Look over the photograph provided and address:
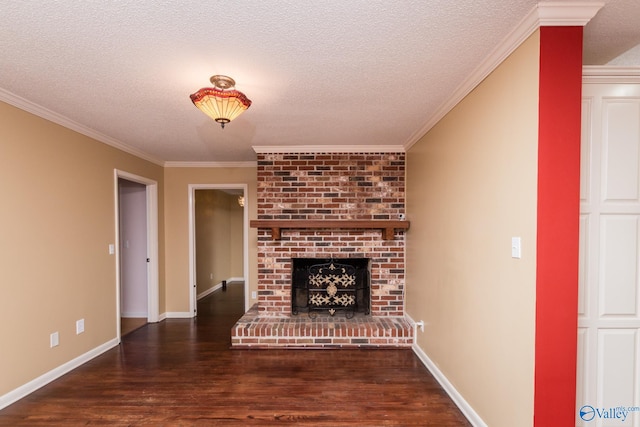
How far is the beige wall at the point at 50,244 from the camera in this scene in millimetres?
2229

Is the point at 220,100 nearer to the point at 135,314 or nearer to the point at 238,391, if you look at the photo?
the point at 238,391

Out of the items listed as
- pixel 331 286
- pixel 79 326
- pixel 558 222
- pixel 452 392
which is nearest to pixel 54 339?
pixel 79 326

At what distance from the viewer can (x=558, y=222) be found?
1.36m

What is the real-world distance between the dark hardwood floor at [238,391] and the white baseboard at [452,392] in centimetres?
5

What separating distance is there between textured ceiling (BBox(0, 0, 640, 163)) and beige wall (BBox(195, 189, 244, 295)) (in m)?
3.06

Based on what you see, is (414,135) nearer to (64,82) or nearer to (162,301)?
(64,82)

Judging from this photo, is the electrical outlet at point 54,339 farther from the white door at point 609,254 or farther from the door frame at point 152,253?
the white door at point 609,254

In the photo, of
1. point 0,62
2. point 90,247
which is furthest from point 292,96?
point 90,247

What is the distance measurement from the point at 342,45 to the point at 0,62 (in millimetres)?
1971

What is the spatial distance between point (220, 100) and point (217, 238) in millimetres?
4961

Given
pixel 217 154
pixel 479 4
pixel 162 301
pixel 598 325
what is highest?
pixel 479 4

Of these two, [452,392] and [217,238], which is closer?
[452,392]

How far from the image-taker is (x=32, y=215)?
2398 millimetres

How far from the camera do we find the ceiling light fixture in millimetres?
1778
